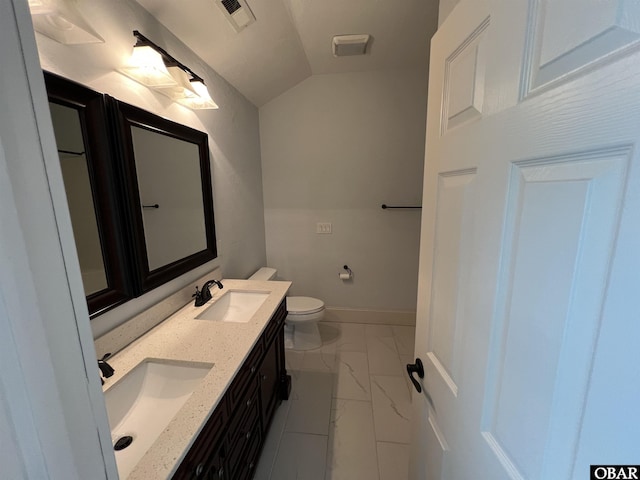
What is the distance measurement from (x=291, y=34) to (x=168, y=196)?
143 cm

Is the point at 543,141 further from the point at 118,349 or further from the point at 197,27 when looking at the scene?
the point at 197,27

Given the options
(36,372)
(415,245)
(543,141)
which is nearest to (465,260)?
(543,141)

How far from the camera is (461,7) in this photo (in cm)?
69

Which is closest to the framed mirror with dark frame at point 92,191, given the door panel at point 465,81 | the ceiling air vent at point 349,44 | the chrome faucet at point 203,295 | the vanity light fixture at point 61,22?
the vanity light fixture at point 61,22

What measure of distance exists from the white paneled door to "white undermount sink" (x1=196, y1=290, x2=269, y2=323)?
1272 mm

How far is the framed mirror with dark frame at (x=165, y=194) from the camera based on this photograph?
3.99 feet

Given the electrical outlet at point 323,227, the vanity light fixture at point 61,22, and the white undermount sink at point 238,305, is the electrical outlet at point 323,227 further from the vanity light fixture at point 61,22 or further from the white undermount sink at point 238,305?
the vanity light fixture at point 61,22

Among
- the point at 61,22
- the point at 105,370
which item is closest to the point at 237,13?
the point at 61,22

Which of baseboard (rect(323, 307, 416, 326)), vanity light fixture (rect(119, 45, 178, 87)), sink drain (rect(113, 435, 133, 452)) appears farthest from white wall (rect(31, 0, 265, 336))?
baseboard (rect(323, 307, 416, 326))

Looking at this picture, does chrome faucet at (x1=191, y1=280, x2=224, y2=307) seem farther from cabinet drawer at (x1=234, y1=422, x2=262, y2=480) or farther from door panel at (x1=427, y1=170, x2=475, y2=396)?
door panel at (x1=427, y1=170, x2=475, y2=396)

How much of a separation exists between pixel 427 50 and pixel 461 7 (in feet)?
6.32

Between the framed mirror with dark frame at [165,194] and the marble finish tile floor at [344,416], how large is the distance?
123cm

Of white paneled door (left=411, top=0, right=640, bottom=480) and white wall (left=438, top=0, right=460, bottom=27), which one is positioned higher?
white wall (left=438, top=0, right=460, bottom=27)

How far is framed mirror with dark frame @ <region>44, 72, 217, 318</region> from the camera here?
98 centimetres
